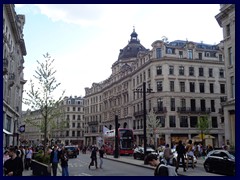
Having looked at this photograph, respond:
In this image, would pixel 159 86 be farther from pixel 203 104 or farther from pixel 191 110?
pixel 203 104

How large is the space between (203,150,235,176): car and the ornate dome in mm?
59203

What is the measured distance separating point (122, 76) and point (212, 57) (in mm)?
22986

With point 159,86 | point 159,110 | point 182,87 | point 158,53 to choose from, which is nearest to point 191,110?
point 182,87

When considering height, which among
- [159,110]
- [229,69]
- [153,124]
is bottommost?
[153,124]

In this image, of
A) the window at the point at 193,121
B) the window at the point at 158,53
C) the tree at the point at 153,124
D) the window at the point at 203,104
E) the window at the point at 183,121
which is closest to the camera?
the tree at the point at 153,124

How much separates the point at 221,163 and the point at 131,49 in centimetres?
6249

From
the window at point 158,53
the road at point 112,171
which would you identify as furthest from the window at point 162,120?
the road at point 112,171

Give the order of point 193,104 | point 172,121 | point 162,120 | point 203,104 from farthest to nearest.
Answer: point 203,104 < point 193,104 < point 162,120 < point 172,121

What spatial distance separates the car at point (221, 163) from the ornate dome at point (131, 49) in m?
59.2

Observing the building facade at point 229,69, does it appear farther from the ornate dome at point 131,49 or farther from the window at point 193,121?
the ornate dome at point 131,49

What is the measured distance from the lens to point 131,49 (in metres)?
79.2

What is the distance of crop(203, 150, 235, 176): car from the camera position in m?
17.9

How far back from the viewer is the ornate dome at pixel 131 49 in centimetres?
7819
